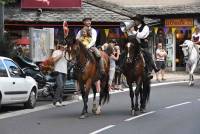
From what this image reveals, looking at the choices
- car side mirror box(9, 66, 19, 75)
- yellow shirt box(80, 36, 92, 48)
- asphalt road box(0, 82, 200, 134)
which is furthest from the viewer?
car side mirror box(9, 66, 19, 75)

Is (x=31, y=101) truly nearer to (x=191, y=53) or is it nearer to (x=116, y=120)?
(x=116, y=120)

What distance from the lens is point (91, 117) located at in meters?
16.5

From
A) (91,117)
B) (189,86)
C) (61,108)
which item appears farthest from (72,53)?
(189,86)

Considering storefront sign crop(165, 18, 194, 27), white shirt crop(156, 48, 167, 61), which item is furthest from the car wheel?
storefront sign crop(165, 18, 194, 27)

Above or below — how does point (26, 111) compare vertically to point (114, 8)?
below

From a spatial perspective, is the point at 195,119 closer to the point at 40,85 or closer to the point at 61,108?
the point at 61,108

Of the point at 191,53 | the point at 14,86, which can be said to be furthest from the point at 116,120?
the point at 191,53

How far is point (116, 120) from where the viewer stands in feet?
51.3

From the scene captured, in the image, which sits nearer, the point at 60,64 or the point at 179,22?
the point at 60,64

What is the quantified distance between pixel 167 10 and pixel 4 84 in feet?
80.4

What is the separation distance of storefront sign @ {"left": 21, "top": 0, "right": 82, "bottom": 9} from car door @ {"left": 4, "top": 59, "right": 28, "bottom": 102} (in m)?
17.1

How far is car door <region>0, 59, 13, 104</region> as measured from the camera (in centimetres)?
1722

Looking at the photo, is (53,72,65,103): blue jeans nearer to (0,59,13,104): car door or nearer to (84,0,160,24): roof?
(0,59,13,104): car door

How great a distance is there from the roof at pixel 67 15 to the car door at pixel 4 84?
16.7m
